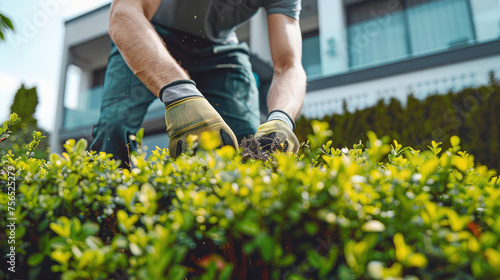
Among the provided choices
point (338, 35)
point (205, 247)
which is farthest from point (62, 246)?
point (338, 35)

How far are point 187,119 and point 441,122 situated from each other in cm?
546

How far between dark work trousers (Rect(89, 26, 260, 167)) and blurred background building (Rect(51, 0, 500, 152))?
4.66 meters

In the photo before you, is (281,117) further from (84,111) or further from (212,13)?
(84,111)

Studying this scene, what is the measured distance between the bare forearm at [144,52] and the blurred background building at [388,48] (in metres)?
5.48

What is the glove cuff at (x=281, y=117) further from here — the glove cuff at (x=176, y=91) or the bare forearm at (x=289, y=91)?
the glove cuff at (x=176, y=91)

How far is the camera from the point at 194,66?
8.77ft

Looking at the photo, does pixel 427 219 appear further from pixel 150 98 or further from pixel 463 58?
pixel 463 58

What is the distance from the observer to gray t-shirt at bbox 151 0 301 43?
2.51 metres

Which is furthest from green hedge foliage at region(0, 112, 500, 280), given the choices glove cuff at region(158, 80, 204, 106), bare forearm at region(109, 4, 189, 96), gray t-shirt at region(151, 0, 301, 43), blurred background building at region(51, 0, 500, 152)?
blurred background building at region(51, 0, 500, 152)

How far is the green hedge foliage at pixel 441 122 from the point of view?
5.39 m

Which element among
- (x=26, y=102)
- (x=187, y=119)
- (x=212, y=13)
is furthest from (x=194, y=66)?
(x=26, y=102)

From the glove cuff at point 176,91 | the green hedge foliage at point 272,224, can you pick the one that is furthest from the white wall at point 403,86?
the green hedge foliage at point 272,224

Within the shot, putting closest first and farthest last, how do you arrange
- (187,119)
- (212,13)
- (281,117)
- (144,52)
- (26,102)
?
1. (187,119)
2. (144,52)
3. (281,117)
4. (212,13)
5. (26,102)

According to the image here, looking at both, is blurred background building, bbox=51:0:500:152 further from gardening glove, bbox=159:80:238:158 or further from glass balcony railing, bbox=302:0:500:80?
gardening glove, bbox=159:80:238:158
